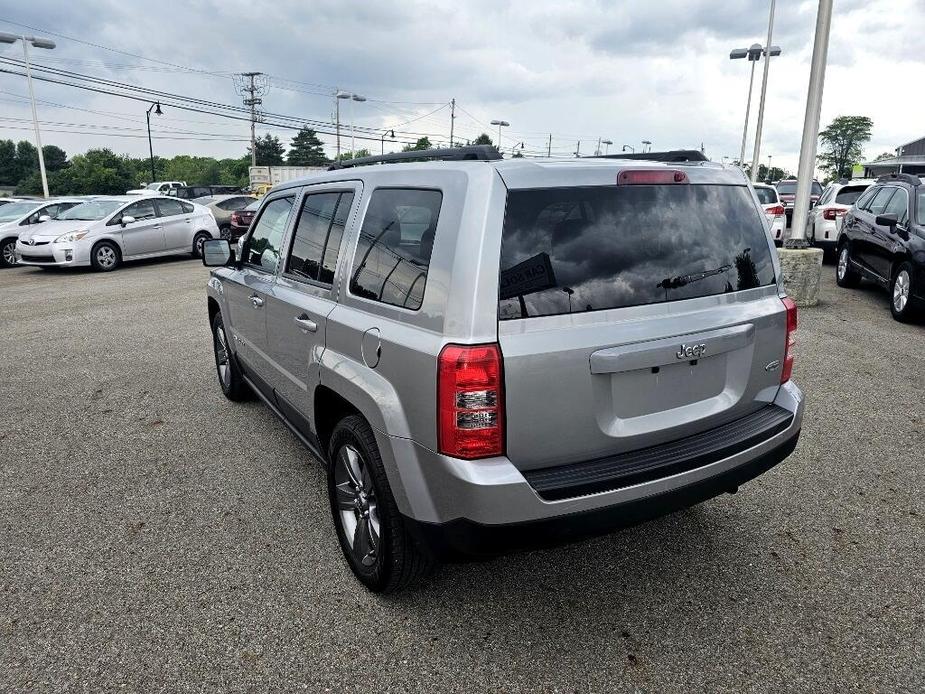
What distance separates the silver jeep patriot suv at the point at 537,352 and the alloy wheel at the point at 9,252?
1623cm

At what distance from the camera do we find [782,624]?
264 cm

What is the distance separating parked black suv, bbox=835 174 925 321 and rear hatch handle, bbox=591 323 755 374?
659 centimetres

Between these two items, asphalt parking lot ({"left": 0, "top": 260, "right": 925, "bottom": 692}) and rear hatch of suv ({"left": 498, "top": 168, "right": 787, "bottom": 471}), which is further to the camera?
asphalt parking lot ({"left": 0, "top": 260, "right": 925, "bottom": 692})

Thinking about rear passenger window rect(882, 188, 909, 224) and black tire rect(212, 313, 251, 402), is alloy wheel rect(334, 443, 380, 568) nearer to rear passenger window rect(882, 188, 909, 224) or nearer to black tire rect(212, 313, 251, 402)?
black tire rect(212, 313, 251, 402)

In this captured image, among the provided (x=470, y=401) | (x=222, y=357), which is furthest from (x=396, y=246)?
(x=222, y=357)

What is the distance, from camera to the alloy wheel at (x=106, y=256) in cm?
1432

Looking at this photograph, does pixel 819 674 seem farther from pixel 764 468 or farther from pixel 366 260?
pixel 366 260

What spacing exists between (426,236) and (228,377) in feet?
11.4

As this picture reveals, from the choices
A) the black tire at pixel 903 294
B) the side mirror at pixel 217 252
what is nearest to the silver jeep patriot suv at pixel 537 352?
the side mirror at pixel 217 252

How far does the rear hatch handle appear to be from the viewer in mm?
2287

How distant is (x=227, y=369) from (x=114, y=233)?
36.7 feet

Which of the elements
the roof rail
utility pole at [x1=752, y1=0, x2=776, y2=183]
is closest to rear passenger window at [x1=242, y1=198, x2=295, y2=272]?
the roof rail

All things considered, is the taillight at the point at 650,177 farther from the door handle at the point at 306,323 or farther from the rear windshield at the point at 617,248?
the door handle at the point at 306,323

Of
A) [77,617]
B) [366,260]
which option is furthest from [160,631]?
[366,260]
